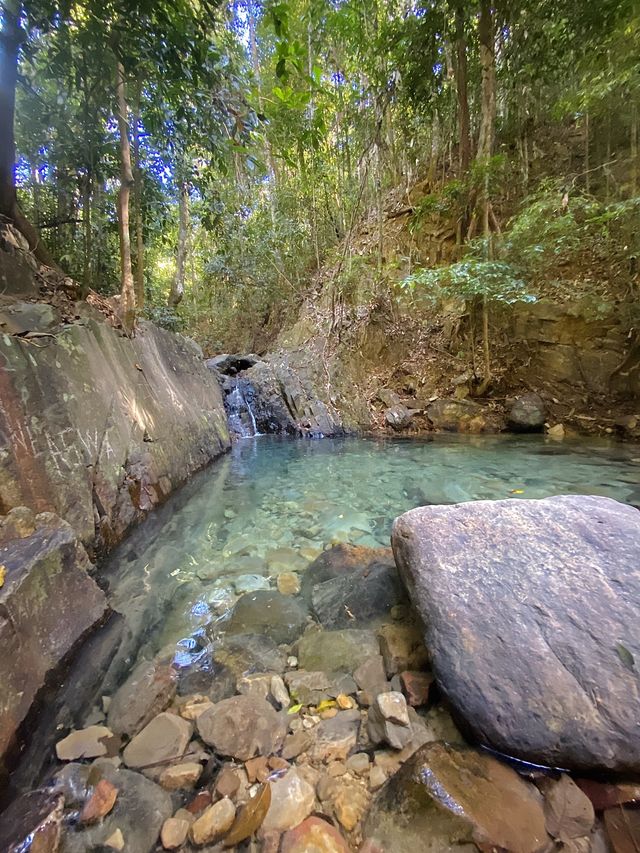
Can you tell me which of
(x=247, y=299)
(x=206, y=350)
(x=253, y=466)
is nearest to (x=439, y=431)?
(x=253, y=466)

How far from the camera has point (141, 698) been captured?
166cm

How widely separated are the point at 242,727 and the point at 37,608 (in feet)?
3.56

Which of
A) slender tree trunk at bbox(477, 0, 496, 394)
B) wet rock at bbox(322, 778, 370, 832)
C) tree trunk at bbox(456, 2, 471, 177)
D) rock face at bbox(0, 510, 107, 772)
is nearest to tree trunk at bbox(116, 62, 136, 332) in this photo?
rock face at bbox(0, 510, 107, 772)

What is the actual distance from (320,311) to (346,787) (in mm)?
10376

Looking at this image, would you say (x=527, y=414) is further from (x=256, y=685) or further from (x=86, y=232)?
(x=86, y=232)

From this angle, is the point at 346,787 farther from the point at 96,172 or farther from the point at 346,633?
the point at 96,172

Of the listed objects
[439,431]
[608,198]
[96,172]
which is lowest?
[439,431]

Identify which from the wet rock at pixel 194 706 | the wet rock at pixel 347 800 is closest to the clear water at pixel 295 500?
the wet rock at pixel 194 706

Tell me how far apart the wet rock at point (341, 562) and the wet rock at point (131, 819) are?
Result: 1.29m

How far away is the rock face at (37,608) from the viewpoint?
147 centimetres

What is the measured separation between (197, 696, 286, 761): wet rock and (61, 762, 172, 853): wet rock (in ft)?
0.76

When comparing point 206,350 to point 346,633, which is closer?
point 346,633

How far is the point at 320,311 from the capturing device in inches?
418

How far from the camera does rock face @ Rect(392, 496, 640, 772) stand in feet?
4.17
